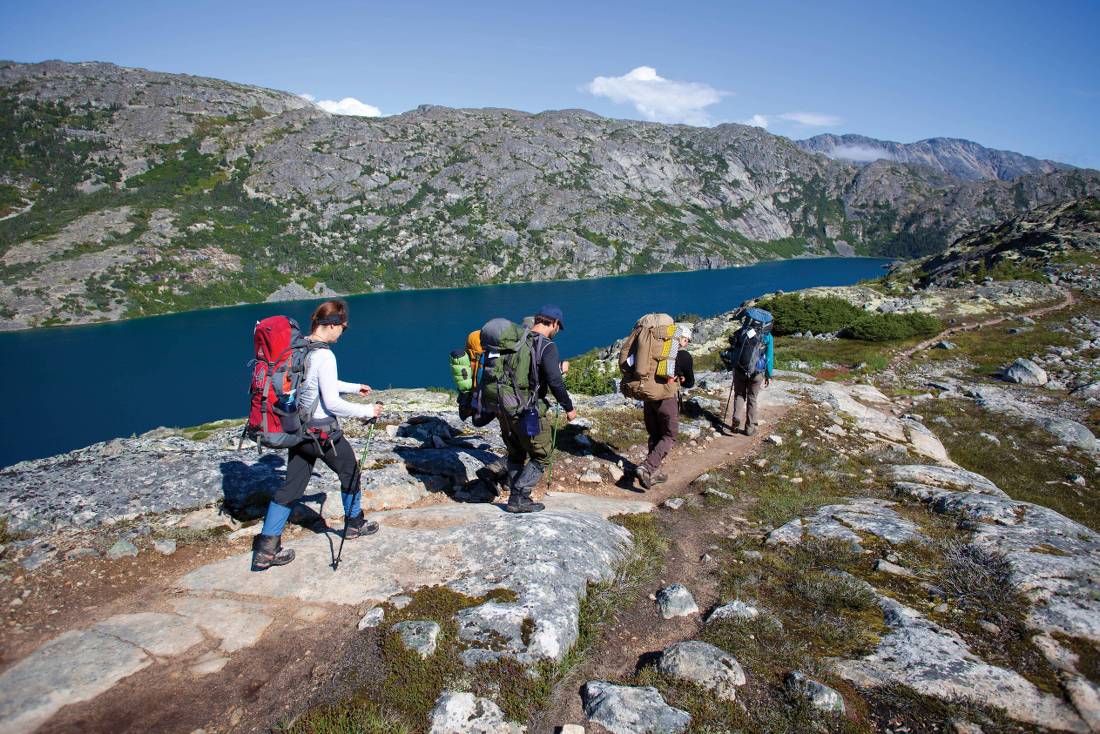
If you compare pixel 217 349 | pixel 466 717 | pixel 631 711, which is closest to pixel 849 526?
pixel 631 711

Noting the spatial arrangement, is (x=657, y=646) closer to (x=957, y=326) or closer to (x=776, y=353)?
(x=776, y=353)

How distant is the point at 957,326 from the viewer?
31938mm

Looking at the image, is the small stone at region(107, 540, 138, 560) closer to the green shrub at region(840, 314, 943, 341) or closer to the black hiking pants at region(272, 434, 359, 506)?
the black hiking pants at region(272, 434, 359, 506)

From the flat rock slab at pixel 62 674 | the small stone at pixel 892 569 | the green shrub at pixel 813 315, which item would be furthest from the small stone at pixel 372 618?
the green shrub at pixel 813 315

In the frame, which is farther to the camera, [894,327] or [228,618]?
[894,327]

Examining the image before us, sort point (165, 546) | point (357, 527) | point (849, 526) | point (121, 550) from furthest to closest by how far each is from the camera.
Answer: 1. point (849, 526)
2. point (357, 527)
3. point (165, 546)
4. point (121, 550)

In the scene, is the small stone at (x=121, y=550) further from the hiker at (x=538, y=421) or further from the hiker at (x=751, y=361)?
the hiker at (x=751, y=361)

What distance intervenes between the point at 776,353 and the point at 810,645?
26.1m

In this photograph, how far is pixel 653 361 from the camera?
367 inches

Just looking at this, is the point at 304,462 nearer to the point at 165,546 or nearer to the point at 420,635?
the point at 165,546

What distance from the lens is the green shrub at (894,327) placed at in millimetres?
30297

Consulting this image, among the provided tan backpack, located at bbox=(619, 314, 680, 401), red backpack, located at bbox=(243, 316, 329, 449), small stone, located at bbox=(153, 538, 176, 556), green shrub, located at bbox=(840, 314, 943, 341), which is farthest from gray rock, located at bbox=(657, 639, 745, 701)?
green shrub, located at bbox=(840, 314, 943, 341)

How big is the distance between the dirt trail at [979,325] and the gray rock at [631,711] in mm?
25947

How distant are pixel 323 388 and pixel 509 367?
8.11 feet
